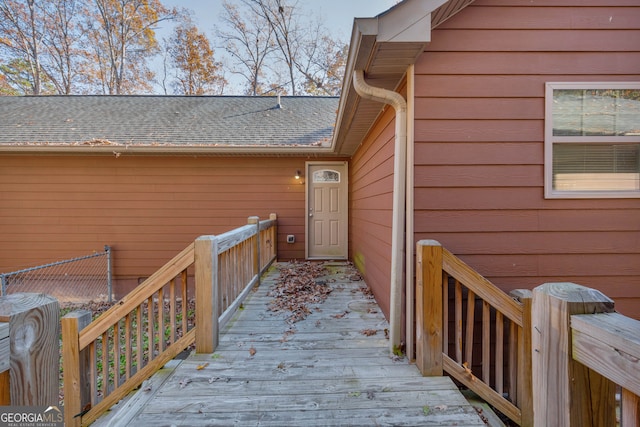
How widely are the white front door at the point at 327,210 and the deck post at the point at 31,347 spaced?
554cm

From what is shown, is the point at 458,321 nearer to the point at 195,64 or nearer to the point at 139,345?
the point at 139,345

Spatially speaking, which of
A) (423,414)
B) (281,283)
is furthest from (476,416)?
(281,283)

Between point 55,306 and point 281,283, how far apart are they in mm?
3769

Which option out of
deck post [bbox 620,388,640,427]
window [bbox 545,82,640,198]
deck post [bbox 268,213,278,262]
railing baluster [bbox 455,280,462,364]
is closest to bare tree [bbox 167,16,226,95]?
deck post [bbox 268,213,278,262]

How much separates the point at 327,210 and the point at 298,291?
2.63 m

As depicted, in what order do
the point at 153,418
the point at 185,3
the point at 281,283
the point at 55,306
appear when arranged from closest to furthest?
the point at 55,306, the point at 153,418, the point at 281,283, the point at 185,3

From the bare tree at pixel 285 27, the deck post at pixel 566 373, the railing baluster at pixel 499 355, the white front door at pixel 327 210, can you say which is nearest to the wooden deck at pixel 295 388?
the railing baluster at pixel 499 355

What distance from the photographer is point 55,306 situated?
82cm

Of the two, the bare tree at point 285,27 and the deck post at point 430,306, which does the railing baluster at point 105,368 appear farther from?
the bare tree at point 285,27

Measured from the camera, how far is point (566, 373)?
793 mm

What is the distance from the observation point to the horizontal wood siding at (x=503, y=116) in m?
2.33

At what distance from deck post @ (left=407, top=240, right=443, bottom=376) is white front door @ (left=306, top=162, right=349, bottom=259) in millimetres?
4303

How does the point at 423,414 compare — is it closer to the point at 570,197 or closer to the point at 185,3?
the point at 570,197

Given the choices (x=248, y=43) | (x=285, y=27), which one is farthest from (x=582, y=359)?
(x=248, y=43)
